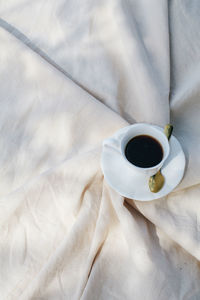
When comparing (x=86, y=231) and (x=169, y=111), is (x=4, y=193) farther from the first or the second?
(x=169, y=111)

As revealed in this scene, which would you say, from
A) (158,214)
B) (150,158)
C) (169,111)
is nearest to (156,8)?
(169,111)

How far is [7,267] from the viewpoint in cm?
67

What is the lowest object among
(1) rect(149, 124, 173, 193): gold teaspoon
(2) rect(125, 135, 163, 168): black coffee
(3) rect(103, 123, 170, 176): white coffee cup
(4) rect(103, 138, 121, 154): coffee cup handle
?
(1) rect(149, 124, 173, 193): gold teaspoon

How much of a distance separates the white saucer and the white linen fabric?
22mm

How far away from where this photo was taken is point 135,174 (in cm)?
67

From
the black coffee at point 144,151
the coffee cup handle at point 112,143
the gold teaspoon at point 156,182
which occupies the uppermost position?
the coffee cup handle at point 112,143

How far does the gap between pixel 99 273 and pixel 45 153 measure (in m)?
0.29

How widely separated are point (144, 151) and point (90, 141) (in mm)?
144

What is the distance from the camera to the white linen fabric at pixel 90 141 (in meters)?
0.65

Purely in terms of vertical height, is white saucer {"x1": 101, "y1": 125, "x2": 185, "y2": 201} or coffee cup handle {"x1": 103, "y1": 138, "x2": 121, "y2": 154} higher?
coffee cup handle {"x1": 103, "y1": 138, "x2": 121, "y2": 154}

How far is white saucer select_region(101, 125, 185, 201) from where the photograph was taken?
0.65 meters

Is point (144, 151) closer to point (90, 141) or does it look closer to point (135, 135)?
point (135, 135)

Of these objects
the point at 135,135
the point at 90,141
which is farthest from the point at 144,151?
the point at 90,141

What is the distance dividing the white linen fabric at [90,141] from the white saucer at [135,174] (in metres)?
0.02
